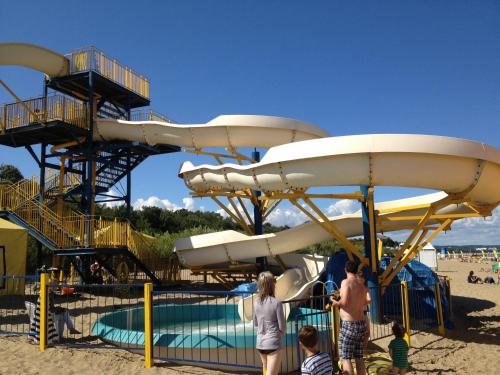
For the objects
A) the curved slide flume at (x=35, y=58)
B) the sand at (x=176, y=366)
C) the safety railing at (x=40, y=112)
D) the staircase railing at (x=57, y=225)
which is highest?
the curved slide flume at (x=35, y=58)

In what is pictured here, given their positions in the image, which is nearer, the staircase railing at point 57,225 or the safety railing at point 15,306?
the safety railing at point 15,306

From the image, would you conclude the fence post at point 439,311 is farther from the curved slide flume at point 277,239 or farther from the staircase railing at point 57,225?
the staircase railing at point 57,225

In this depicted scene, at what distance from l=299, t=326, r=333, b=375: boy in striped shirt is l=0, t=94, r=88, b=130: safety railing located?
16329 mm

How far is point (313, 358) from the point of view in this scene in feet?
12.8

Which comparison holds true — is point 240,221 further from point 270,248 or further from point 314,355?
point 314,355

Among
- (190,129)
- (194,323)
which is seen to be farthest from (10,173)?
(194,323)

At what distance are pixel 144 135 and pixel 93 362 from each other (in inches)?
486

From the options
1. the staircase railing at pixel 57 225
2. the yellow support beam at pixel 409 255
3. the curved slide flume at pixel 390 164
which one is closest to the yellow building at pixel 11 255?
the staircase railing at pixel 57 225

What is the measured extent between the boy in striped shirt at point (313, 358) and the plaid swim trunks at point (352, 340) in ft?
5.91

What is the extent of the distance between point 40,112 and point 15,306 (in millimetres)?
8016

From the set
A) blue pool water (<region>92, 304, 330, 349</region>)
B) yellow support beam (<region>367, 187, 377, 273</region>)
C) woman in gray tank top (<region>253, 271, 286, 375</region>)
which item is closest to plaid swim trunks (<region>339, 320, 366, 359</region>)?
blue pool water (<region>92, 304, 330, 349</region>)

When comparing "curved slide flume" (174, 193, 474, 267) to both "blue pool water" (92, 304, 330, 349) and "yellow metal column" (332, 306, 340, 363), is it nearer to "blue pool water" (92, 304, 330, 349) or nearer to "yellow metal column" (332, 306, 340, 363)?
"blue pool water" (92, 304, 330, 349)

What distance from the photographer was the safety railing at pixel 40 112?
704 inches

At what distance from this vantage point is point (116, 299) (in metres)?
16.1
